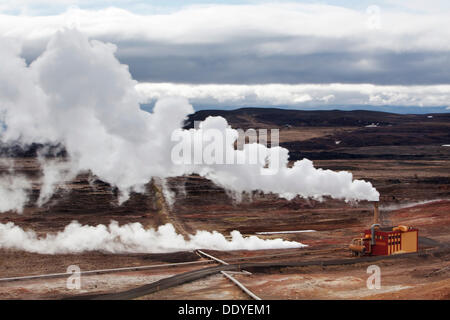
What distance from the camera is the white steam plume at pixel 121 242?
→ 75.6m

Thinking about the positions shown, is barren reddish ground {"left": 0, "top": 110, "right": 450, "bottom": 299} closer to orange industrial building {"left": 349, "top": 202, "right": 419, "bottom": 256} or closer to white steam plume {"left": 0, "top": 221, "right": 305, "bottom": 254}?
orange industrial building {"left": 349, "top": 202, "right": 419, "bottom": 256}

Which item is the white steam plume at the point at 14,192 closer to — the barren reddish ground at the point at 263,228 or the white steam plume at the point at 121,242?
the barren reddish ground at the point at 263,228

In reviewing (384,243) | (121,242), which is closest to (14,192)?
(121,242)

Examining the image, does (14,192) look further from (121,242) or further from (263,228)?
(263,228)

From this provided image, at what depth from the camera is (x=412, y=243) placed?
75938mm

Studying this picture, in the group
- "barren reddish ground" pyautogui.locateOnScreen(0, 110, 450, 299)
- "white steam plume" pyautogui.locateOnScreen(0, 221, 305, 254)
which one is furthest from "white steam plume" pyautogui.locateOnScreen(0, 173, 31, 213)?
"white steam plume" pyautogui.locateOnScreen(0, 221, 305, 254)

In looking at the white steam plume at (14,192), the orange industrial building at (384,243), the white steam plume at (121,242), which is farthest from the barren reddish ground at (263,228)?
the white steam plume at (121,242)

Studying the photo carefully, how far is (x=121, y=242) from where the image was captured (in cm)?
7925
